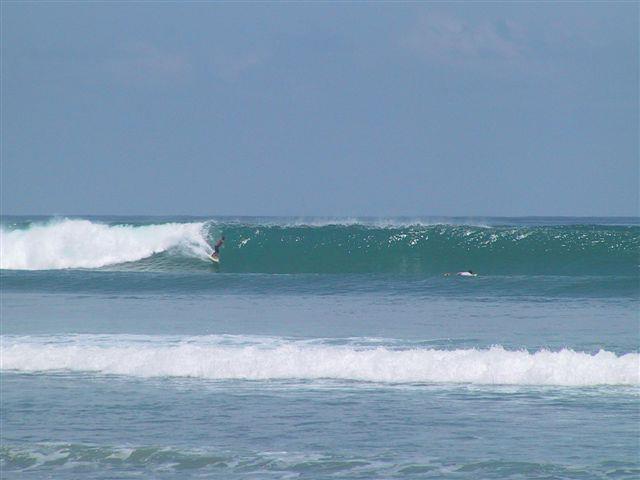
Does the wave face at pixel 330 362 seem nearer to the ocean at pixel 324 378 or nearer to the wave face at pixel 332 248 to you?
the ocean at pixel 324 378

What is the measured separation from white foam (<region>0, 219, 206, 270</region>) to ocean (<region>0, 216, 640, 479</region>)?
7776mm

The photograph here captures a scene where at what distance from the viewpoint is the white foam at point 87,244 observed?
31.8 metres

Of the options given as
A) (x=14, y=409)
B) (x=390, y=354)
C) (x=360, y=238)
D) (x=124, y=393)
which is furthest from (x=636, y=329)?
(x=360, y=238)

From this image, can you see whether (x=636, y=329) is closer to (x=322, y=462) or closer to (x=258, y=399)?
Answer: (x=258, y=399)

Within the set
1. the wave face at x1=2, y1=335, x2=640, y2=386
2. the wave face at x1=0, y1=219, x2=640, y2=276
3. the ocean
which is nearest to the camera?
the ocean

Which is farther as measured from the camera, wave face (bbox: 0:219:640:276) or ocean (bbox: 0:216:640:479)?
wave face (bbox: 0:219:640:276)

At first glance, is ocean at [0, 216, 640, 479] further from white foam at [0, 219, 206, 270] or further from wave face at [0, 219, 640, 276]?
white foam at [0, 219, 206, 270]

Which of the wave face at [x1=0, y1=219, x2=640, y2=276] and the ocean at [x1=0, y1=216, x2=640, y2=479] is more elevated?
the wave face at [x1=0, y1=219, x2=640, y2=276]

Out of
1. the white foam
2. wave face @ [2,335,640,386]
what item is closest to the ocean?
wave face @ [2,335,640,386]

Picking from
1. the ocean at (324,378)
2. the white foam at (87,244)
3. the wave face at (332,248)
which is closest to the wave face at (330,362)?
the ocean at (324,378)

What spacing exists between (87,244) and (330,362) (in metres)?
22.6

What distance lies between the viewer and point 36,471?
7.72 meters

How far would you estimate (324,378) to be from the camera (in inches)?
444

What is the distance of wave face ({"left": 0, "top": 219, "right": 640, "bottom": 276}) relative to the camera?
28.1 metres
